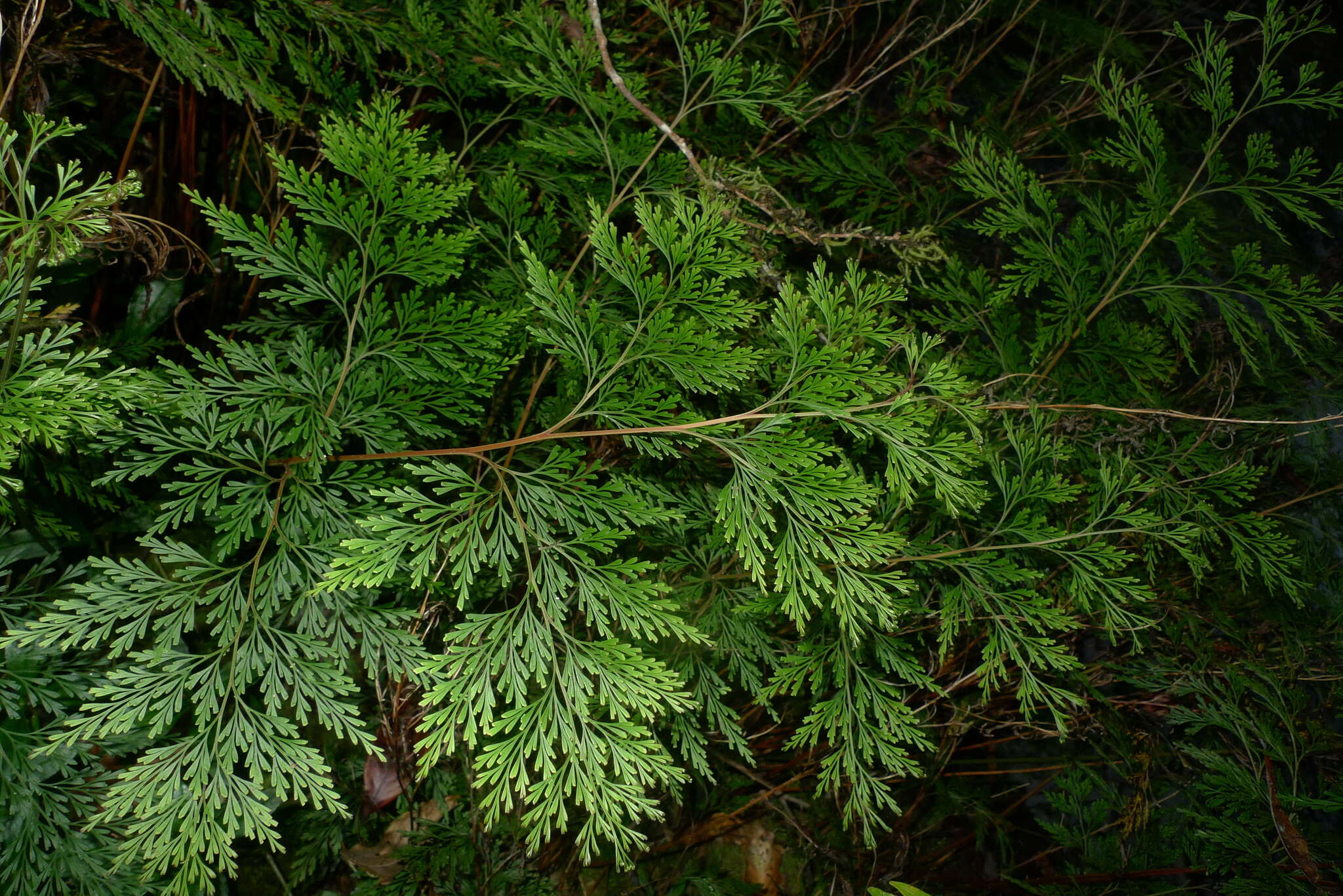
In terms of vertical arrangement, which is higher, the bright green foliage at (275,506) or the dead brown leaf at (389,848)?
the bright green foliage at (275,506)

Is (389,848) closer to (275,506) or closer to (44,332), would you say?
(275,506)

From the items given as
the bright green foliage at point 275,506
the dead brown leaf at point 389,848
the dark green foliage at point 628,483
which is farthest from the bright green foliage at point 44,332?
the dead brown leaf at point 389,848

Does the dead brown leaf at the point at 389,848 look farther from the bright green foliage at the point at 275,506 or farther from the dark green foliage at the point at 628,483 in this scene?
the bright green foliage at the point at 275,506

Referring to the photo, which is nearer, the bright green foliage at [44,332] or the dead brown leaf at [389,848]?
the bright green foliage at [44,332]

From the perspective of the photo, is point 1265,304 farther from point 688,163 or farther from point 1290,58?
point 1290,58

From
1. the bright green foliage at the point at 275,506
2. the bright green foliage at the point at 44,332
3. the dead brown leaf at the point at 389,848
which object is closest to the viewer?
the bright green foliage at the point at 44,332

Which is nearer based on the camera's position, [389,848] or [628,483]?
[628,483]

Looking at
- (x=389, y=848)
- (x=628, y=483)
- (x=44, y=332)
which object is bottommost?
(x=389, y=848)

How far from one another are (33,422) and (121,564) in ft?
1.23

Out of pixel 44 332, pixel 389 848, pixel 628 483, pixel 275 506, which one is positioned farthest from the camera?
pixel 389 848

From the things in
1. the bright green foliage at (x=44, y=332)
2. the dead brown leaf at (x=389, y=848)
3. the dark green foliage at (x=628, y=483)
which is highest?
the bright green foliage at (x=44, y=332)

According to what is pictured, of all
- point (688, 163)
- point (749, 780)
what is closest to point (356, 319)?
point (688, 163)

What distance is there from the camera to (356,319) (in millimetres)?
1311

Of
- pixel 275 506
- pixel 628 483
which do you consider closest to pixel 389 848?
pixel 275 506
